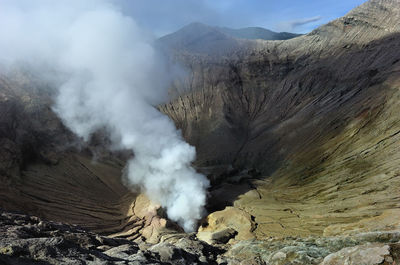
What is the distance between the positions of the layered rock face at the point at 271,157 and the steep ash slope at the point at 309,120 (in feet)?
0.41

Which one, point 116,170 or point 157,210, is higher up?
point 116,170

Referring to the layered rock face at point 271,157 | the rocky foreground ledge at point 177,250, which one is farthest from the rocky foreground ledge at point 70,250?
the layered rock face at point 271,157

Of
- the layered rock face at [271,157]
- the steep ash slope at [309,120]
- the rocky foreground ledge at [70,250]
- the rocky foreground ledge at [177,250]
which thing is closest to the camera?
the rocky foreground ledge at [70,250]

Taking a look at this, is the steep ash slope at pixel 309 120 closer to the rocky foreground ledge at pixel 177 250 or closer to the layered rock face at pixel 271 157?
the layered rock face at pixel 271 157

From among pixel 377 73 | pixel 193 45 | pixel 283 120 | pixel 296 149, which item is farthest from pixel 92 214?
pixel 193 45

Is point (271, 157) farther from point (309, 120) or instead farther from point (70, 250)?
point (70, 250)

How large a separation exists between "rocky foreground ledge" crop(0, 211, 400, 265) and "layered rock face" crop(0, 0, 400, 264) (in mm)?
82

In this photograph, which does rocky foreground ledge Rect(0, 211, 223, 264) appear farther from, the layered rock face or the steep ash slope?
the steep ash slope

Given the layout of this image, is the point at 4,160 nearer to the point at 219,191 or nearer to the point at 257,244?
the point at 219,191

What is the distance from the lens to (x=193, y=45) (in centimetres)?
5191

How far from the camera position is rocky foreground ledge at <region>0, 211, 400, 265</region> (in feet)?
23.6

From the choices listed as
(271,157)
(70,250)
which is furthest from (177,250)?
(271,157)

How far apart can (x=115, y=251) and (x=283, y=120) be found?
1134 inches

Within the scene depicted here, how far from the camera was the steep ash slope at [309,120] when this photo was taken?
762 inches
